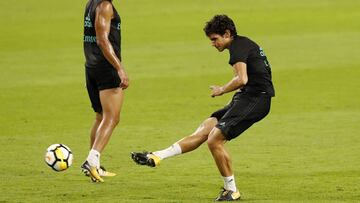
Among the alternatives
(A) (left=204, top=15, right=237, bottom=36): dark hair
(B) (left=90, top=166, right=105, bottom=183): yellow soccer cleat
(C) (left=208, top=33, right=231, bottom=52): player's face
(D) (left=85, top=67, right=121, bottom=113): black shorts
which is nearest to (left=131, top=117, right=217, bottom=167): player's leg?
(C) (left=208, top=33, right=231, bottom=52): player's face

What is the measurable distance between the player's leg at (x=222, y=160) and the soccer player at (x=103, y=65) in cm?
177

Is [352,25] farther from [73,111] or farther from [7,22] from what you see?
[73,111]

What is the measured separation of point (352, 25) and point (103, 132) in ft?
55.1

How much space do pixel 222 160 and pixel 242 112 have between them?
61 cm

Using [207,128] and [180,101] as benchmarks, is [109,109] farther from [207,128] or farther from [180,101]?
[180,101]

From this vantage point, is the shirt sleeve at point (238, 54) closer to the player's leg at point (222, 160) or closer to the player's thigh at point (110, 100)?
the player's leg at point (222, 160)

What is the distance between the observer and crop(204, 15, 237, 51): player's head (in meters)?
11.0

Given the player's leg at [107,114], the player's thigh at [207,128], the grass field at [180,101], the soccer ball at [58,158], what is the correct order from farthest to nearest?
the player's leg at [107,114]
the grass field at [180,101]
the soccer ball at [58,158]
the player's thigh at [207,128]

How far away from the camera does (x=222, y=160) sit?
1091 centimetres

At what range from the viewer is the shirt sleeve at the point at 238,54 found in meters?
10.7

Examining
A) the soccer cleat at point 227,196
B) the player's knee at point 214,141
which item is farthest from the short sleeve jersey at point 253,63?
the soccer cleat at point 227,196

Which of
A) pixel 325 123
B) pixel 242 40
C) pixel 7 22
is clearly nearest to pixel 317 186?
pixel 242 40

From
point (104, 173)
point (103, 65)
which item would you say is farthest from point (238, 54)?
point (104, 173)

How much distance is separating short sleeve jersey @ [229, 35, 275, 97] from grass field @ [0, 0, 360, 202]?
1230 millimetres
